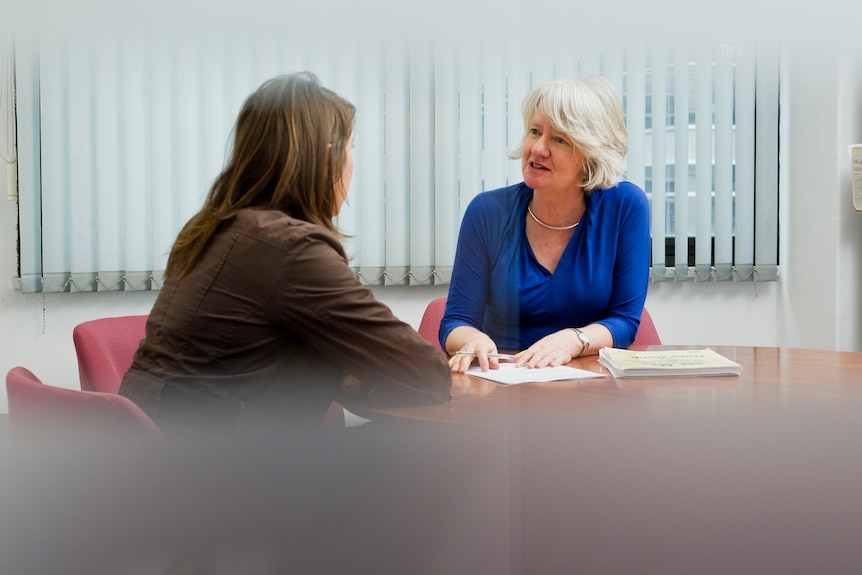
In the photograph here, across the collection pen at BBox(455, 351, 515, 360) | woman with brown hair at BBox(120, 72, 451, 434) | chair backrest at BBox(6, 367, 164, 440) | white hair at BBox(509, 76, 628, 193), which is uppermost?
white hair at BBox(509, 76, 628, 193)

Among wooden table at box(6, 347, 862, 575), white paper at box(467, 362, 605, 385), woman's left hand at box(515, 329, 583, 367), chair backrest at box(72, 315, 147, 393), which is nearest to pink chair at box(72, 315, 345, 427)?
chair backrest at box(72, 315, 147, 393)

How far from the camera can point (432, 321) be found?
4.68ft

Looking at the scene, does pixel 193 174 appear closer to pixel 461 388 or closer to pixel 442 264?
pixel 461 388

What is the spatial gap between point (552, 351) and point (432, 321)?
0.41 meters

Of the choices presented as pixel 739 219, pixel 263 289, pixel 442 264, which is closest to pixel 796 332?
pixel 739 219

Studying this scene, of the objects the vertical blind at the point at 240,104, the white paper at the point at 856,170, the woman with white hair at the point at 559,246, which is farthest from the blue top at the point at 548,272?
the white paper at the point at 856,170

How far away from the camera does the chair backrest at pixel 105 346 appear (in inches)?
23.1

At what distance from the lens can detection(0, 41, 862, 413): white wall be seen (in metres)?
0.51

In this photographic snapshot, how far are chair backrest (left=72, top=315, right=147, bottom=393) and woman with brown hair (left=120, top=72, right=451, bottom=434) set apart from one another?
0.02 m

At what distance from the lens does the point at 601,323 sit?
1.22m

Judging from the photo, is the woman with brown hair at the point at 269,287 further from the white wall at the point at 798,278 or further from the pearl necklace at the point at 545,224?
the pearl necklace at the point at 545,224

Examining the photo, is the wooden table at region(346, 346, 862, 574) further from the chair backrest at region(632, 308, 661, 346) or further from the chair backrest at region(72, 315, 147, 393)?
the chair backrest at region(632, 308, 661, 346)

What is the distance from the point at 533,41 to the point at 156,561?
1.31 ft

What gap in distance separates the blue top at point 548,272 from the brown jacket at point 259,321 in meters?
0.58
